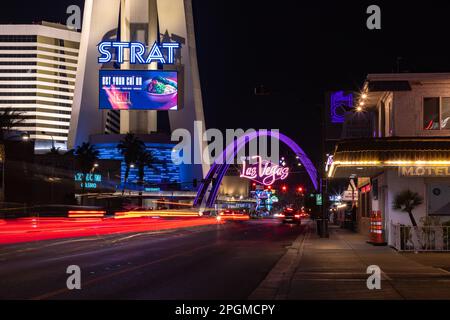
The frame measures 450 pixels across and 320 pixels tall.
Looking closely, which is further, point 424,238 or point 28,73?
point 28,73

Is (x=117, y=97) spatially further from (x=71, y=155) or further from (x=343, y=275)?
(x=343, y=275)

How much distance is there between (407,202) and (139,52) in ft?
271

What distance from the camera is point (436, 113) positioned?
28406mm

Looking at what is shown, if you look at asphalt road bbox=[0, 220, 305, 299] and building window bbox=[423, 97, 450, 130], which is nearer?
asphalt road bbox=[0, 220, 305, 299]

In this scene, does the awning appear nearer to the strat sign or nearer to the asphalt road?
the asphalt road

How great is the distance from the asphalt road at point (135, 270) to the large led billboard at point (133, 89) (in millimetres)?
72067

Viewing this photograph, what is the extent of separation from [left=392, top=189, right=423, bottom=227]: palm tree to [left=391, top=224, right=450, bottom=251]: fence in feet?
4.13

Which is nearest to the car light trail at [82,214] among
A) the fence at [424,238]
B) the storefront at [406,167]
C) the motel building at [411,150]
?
the storefront at [406,167]

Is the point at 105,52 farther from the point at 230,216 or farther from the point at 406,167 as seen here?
the point at 406,167

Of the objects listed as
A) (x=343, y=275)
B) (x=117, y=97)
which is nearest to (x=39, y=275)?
(x=343, y=275)

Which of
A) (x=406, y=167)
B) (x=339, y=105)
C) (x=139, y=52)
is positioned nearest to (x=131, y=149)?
(x=139, y=52)

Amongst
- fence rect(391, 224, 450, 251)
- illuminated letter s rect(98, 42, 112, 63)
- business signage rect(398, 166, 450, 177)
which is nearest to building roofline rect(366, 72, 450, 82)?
business signage rect(398, 166, 450, 177)

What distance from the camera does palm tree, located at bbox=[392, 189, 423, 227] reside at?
89.8 ft

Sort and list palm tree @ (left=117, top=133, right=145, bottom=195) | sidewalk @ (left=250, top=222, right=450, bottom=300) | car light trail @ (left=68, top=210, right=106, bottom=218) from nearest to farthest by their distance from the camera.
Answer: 1. sidewalk @ (left=250, top=222, right=450, bottom=300)
2. car light trail @ (left=68, top=210, right=106, bottom=218)
3. palm tree @ (left=117, top=133, right=145, bottom=195)
